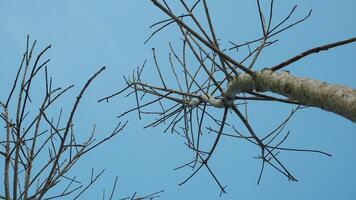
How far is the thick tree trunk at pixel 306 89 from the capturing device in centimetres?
117

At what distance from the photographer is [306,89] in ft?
4.47

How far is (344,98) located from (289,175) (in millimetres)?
1475

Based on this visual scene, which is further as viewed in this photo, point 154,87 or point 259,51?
point 154,87

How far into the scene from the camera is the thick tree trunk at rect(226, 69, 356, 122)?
1.17m

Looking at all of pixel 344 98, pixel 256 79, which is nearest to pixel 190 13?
pixel 256 79

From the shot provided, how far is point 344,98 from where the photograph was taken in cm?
117

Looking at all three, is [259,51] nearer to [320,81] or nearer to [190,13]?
[190,13]

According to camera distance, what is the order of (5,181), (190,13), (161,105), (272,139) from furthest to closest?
(161,105)
(272,139)
(190,13)
(5,181)

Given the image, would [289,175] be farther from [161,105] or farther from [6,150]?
[6,150]

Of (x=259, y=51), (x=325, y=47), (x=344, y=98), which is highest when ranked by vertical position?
(x=259, y=51)

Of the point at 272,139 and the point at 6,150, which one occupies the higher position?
the point at 272,139

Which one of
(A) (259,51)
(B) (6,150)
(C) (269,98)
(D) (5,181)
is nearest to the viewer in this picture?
(D) (5,181)

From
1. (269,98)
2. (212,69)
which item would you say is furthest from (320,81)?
(212,69)

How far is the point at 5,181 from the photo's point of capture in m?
1.64
